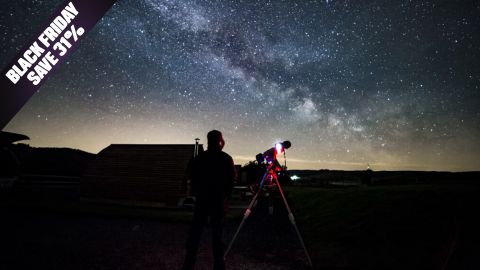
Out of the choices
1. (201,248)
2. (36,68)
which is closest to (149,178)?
(36,68)

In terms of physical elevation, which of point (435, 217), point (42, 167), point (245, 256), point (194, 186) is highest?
point (42, 167)

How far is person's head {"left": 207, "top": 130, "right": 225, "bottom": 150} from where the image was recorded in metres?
4.29

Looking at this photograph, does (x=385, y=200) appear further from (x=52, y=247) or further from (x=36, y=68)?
(x=36, y=68)

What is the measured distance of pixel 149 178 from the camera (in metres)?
16.7

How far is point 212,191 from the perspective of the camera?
4137mm

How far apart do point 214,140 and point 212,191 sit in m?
0.77

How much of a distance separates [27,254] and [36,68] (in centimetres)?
773

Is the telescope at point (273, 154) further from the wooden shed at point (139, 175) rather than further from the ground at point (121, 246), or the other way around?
the wooden shed at point (139, 175)

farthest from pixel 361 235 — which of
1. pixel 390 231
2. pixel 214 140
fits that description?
pixel 214 140

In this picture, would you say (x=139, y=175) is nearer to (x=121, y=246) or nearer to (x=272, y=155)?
(x=121, y=246)

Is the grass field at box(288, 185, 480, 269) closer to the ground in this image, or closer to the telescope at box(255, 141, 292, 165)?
the ground

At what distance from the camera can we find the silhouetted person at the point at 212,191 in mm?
3973

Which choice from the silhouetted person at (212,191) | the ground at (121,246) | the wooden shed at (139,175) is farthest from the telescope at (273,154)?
the wooden shed at (139,175)

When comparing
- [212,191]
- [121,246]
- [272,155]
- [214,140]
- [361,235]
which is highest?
[214,140]
